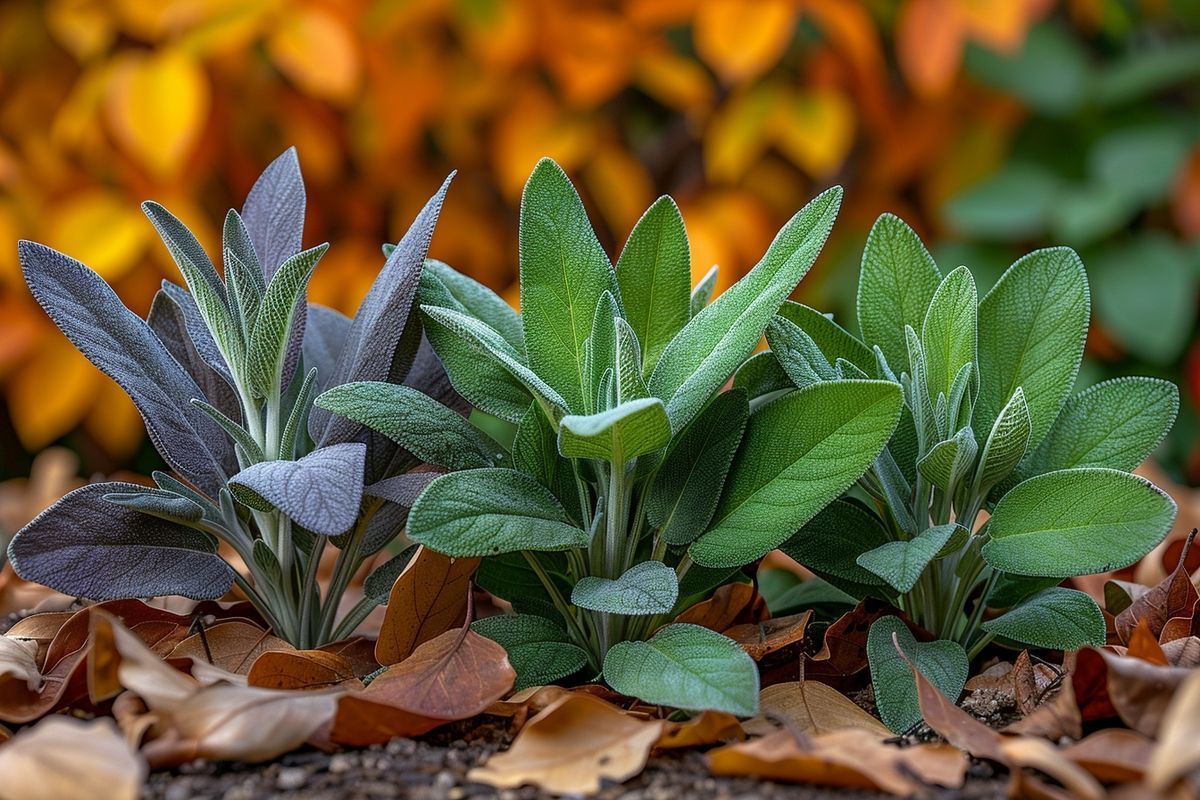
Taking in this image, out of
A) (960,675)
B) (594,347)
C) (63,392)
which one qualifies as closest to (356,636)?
(594,347)

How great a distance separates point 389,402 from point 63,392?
140cm

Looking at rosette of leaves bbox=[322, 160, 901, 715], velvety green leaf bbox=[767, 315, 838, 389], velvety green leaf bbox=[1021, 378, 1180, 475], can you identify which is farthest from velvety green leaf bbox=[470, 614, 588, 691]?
velvety green leaf bbox=[1021, 378, 1180, 475]

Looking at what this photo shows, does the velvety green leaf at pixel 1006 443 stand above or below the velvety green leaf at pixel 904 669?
above

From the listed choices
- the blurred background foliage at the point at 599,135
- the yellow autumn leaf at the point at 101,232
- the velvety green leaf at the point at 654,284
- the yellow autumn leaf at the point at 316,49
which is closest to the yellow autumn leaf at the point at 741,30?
the blurred background foliage at the point at 599,135

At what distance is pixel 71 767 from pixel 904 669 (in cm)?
44

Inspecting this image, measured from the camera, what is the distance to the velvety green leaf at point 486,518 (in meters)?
0.58

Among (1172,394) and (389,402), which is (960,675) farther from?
(389,402)

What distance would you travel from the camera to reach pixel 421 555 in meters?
0.68

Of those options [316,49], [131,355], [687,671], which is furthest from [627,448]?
[316,49]

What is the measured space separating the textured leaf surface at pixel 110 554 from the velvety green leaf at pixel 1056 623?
0.48 meters

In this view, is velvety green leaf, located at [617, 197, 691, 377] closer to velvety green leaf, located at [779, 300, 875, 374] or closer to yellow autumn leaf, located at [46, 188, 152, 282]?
velvety green leaf, located at [779, 300, 875, 374]

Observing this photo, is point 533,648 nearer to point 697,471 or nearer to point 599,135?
point 697,471

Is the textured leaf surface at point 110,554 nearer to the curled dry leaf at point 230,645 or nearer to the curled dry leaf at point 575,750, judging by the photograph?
the curled dry leaf at point 230,645

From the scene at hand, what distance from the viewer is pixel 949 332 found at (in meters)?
0.70
